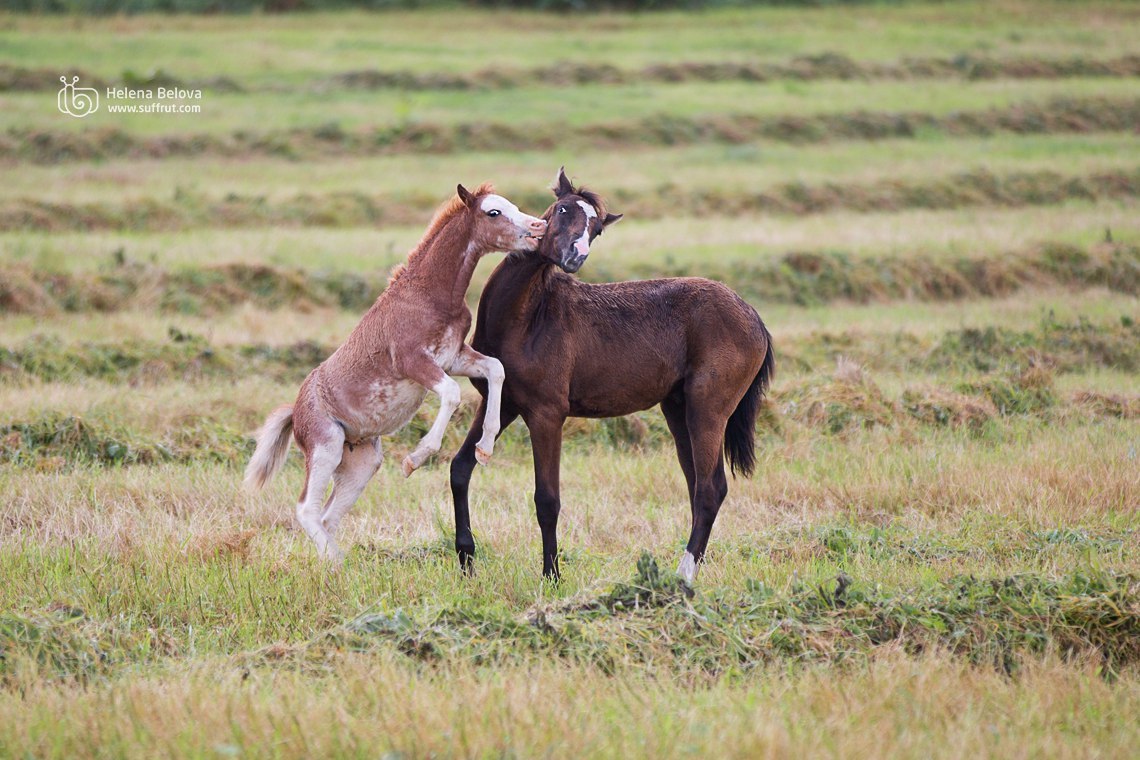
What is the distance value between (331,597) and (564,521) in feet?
8.76

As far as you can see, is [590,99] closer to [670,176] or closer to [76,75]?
[670,176]

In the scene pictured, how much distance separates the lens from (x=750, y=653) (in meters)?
6.67

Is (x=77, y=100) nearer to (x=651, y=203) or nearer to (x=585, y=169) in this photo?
(x=585, y=169)

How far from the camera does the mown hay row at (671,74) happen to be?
111 feet

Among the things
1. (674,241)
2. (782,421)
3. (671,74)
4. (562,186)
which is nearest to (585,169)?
(674,241)

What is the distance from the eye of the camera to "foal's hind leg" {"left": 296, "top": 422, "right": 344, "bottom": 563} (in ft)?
28.8

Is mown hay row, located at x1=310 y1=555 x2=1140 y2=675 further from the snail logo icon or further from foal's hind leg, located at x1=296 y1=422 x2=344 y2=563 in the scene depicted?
the snail logo icon

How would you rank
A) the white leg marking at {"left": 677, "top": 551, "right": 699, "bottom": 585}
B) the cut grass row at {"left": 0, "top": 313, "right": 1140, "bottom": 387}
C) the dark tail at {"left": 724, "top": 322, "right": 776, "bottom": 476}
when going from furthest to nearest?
the cut grass row at {"left": 0, "top": 313, "right": 1140, "bottom": 387} → the dark tail at {"left": 724, "top": 322, "right": 776, "bottom": 476} → the white leg marking at {"left": 677, "top": 551, "right": 699, "bottom": 585}

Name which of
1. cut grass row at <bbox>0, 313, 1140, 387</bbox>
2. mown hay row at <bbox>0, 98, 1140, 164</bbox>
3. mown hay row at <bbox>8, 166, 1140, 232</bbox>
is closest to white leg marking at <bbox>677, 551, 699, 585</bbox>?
cut grass row at <bbox>0, 313, 1140, 387</bbox>

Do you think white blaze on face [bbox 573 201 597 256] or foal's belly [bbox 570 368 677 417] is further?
foal's belly [bbox 570 368 677 417]

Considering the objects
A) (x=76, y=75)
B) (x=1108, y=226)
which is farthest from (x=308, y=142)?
(x=1108, y=226)

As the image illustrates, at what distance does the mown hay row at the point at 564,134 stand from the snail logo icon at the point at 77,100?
2.42 metres

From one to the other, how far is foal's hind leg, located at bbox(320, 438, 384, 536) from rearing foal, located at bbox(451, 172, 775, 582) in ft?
2.81

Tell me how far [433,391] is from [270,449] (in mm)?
1549
